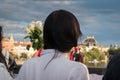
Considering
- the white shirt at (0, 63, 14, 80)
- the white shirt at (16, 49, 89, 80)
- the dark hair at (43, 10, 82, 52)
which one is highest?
the dark hair at (43, 10, 82, 52)

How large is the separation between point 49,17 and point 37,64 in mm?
300

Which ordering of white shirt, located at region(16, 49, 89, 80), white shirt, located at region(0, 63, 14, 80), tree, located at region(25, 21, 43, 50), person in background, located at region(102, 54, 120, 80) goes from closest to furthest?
person in background, located at region(102, 54, 120, 80) < white shirt, located at region(16, 49, 89, 80) < white shirt, located at region(0, 63, 14, 80) < tree, located at region(25, 21, 43, 50)

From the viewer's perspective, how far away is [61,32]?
2.67m

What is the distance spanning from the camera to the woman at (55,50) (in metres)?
2.65

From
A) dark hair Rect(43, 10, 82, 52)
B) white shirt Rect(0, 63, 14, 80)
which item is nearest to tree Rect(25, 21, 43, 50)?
white shirt Rect(0, 63, 14, 80)

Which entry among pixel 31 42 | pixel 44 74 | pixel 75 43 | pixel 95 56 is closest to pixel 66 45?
pixel 75 43

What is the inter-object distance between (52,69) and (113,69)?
1.37 feet

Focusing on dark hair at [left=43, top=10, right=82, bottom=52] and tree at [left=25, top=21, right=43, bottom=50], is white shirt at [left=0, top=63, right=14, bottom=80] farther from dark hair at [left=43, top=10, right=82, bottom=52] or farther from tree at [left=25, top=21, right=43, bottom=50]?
tree at [left=25, top=21, right=43, bottom=50]

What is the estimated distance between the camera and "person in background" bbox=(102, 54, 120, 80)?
2402 millimetres

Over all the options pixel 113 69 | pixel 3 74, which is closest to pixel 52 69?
pixel 113 69

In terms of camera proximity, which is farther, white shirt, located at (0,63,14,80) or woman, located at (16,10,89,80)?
white shirt, located at (0,63,14,80)

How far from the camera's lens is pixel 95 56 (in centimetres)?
8869

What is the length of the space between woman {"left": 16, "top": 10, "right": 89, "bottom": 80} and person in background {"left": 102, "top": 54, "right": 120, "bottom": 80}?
0.67 ft

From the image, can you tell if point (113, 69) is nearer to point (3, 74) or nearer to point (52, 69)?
point (52, 69)
